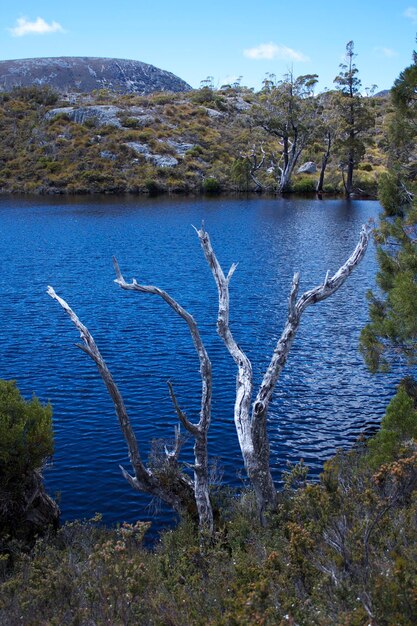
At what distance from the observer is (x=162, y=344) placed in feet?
105

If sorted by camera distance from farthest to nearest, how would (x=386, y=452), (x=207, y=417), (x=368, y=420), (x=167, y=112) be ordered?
(x=167, y=112) → (x=368, y=420) → (x=207, y=417) → (x=386, y=452)

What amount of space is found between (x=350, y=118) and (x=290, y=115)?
12.2 m

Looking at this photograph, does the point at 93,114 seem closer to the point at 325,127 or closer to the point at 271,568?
the point at 325,127

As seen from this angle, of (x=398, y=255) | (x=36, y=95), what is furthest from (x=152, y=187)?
(x=398, y=255)

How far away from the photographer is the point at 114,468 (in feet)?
67.4

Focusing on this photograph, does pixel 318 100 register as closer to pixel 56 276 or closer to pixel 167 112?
pixel 167 112

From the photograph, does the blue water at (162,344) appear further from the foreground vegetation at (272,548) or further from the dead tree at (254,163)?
the dead tree at (254,163)

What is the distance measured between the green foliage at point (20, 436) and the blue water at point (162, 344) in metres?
1.79

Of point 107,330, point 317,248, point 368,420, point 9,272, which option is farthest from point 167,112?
point 368,420

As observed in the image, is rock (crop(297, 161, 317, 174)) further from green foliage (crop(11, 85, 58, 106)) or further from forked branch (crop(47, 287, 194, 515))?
forked branch (crop(47, 287, 194, 515))

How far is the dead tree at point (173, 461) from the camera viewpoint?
1617 centimetres

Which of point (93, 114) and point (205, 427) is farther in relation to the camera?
point (93, 114)

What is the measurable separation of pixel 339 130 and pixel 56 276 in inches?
2813

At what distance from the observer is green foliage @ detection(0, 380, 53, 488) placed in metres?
16.4
